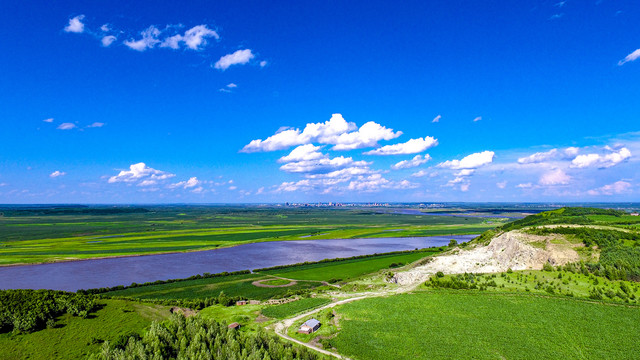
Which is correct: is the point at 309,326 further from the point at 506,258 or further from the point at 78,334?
the point at 506,258

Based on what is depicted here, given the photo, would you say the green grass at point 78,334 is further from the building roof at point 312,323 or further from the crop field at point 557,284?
the crop field at point 557,284

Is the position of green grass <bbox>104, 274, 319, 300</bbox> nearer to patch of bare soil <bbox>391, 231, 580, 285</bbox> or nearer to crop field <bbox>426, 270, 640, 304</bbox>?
patch of bare soil <bbox>391, 231, 580, 285</bbox>

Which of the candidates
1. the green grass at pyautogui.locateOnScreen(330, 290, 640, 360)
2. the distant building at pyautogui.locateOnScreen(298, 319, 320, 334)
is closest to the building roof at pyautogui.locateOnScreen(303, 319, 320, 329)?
the distant building at pyautogui.locateOnScreen(298, 319, 320, 334)

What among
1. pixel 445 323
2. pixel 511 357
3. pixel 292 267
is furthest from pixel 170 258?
pixel 511 357

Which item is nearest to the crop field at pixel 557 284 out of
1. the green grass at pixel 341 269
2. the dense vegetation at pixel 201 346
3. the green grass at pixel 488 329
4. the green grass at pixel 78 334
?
the green grass at pixel 488 329

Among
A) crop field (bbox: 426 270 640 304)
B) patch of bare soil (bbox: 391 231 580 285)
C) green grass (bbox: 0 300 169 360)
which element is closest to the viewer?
green grass (bbox: 0 300 169 360)

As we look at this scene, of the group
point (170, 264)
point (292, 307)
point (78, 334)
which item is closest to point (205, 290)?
point (292, 307)
